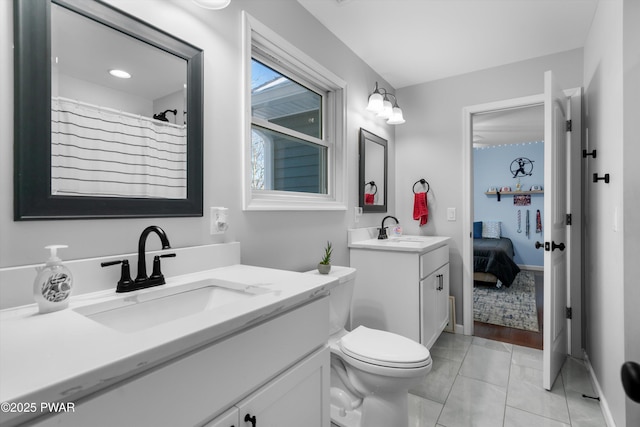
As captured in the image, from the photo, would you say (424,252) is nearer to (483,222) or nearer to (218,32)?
(218,32)

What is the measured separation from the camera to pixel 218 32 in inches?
56.1

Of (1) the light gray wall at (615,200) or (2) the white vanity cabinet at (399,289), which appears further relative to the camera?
(2) the white vanity cabinet at (399,289)

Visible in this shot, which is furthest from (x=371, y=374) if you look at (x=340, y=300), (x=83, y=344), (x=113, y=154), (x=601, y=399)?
(x=601, y=399)

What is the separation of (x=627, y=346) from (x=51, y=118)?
7.53 ft

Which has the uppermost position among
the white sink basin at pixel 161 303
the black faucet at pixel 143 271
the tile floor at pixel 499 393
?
the black faucet at pixel 143 271

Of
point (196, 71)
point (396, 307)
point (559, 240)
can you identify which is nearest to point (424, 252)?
point (396, 307)

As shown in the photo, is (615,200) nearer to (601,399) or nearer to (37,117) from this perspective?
(601,399)

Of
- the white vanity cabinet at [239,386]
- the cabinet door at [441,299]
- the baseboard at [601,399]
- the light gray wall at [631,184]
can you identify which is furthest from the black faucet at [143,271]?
the baseboard at [601,399]

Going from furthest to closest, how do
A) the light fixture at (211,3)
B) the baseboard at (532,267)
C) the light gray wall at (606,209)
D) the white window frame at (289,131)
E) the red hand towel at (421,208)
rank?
the baseboard at (532,267)
the red hand towel at (421,208)
the white window frame at (289,131)
the light gray wall at (606,209)
the light fixture at (211,3)

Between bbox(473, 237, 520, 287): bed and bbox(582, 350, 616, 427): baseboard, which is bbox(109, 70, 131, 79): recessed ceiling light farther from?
bbox(473, 237, 520, 287): bed

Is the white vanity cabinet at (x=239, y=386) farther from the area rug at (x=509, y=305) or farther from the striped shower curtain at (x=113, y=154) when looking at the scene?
the area rug at (x=509, y=305)

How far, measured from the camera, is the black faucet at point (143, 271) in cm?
101

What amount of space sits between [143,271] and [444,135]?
2.80m

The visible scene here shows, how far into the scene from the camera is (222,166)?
1.45 metres
